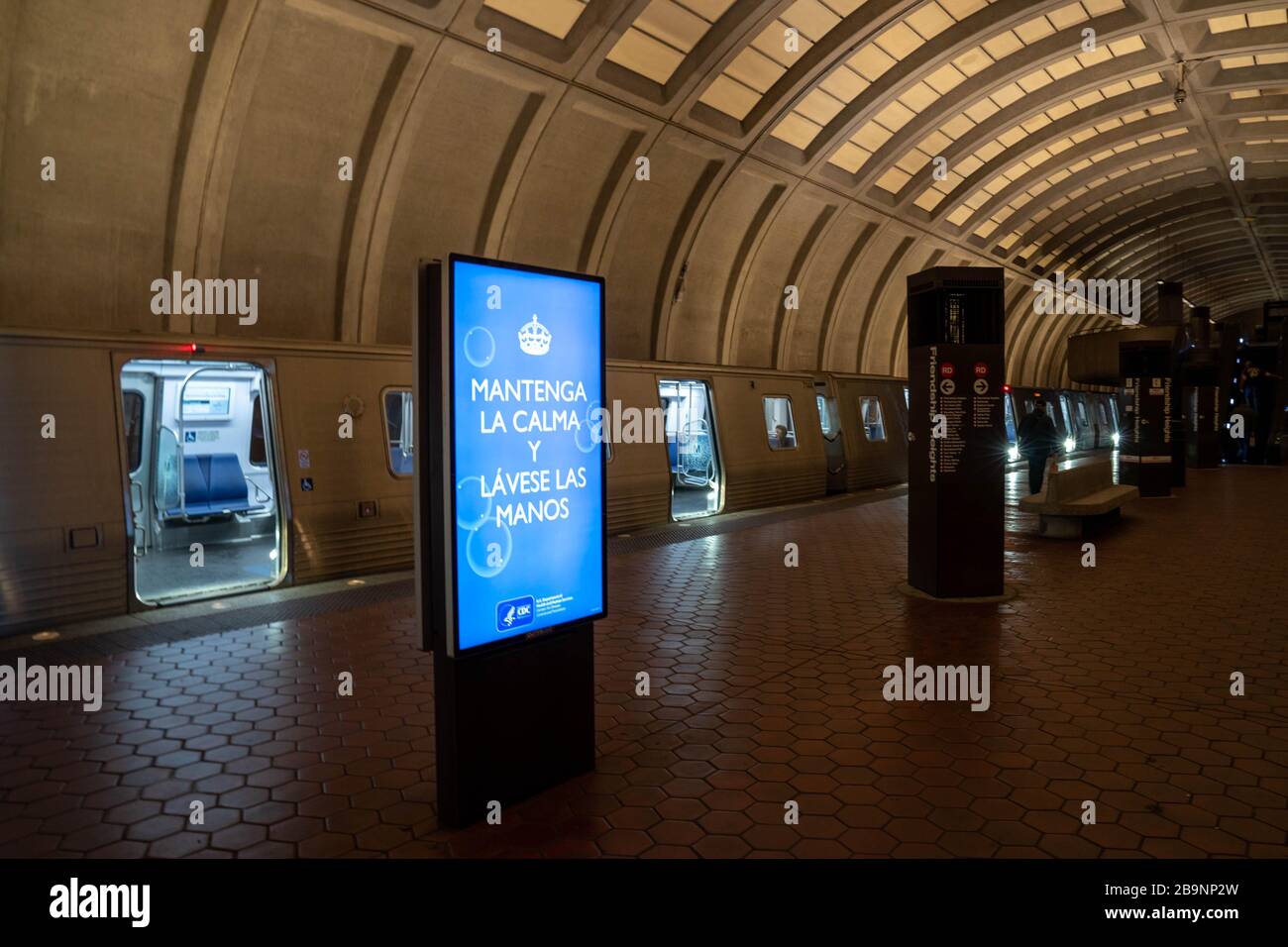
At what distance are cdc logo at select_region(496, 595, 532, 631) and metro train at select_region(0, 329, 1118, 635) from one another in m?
1.09

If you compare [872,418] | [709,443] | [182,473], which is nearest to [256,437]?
[182,473]

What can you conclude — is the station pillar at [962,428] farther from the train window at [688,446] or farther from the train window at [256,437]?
the train window at [256,437]

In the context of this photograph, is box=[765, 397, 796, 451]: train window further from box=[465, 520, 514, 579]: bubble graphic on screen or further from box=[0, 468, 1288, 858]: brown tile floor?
box=[465, 520, 514, 579]: bubble graphic on screen

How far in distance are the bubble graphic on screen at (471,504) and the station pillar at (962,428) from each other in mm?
5574

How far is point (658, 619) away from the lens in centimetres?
753

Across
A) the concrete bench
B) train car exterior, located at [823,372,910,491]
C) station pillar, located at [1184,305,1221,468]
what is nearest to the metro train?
train car exterior, located at [823,372,910,491]

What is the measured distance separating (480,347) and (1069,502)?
34.0ft

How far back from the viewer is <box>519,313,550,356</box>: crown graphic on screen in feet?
12.7

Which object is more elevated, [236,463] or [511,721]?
[236,463]

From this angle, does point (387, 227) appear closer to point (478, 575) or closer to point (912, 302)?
point (912, 302)

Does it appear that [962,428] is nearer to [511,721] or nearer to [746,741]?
[746,741]

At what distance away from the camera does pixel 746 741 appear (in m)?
4.70

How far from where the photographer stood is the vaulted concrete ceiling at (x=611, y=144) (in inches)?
341
